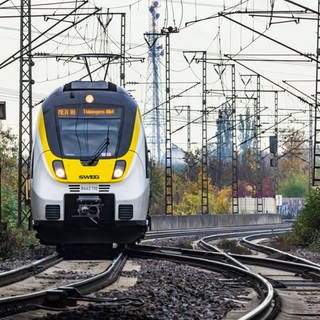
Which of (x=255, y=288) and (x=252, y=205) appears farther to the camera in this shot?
(x=252, y=205)

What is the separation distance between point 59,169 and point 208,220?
36715 millimetres

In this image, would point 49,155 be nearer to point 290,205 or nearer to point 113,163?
point 113,163

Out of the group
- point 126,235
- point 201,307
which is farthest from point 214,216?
point 201,307

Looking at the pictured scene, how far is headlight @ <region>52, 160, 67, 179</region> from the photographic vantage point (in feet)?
68.2

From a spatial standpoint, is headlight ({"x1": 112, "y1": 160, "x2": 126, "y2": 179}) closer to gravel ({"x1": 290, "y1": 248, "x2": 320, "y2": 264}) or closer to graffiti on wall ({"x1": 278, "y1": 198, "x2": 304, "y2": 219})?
gravel ({"x1": 290, "y1": 248, "x2": 320, "y2": 264})

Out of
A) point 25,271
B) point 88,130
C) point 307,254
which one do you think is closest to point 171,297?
point 25,271

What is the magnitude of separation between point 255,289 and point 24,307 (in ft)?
16.8

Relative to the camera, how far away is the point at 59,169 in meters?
20.9

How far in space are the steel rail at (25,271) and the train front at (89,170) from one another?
79 cm

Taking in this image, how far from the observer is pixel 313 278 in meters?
17.3

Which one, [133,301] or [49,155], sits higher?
[49,155]

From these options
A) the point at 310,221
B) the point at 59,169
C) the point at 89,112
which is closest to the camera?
the point at 59,169

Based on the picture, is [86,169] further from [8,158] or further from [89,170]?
[8,158]

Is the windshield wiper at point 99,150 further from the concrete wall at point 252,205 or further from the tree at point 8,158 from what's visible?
the concrete wall at point 252,205
